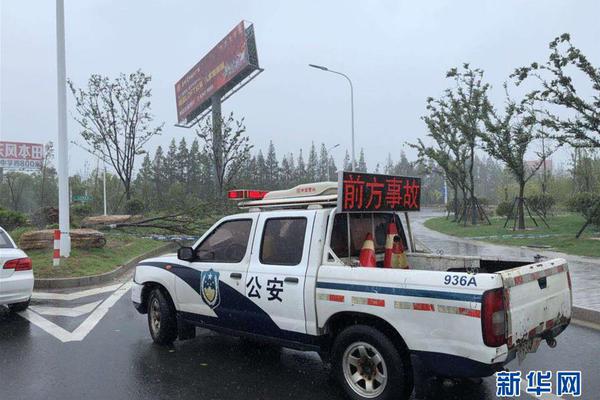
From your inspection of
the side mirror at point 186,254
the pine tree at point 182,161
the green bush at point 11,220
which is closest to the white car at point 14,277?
the side mirror at point 186,254

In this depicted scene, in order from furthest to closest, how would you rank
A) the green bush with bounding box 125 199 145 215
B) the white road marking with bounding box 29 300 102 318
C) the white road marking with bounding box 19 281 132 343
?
the green bush with bounding box 125 199 145 215
the white road marking with bounding box 29 300 102 318
the white road marking with bounding box 19 281 132 343

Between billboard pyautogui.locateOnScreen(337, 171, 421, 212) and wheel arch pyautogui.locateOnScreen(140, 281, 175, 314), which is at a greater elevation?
billboard pyautogui.locateOnScreen(337, 171, 421, 212)

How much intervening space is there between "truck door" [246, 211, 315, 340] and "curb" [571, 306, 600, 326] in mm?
4986

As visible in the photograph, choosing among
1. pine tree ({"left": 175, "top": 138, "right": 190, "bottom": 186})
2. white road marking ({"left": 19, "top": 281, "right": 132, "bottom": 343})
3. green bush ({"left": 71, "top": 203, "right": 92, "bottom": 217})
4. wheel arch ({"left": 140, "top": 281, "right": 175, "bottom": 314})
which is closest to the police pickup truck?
wheel arch ({"left": 140, "top": 281, "right": 175, "bottom": 314})

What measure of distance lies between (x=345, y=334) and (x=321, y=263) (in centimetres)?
67

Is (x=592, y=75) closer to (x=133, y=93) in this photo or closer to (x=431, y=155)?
(x=431, y=155)

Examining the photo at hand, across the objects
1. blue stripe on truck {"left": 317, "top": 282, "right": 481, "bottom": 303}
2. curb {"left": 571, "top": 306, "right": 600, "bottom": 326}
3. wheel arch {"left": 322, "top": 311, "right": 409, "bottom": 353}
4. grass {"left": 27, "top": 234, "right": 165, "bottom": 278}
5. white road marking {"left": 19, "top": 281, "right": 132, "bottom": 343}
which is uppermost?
blue stripe on truck {"left": 317, "top": 282, "right": 481, "bottom": 303}

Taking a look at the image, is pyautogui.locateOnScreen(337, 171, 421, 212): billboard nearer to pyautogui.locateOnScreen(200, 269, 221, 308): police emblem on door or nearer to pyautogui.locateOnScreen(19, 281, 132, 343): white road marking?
pyautogui.locateOnScreen(200, 269, 221, 308): police emblem on door

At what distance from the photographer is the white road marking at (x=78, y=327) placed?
258 inches

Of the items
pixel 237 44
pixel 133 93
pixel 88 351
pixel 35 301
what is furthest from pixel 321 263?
pixel 237 44

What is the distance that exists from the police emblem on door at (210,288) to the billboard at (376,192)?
1721 millimetres

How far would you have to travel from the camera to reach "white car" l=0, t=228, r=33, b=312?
734cm

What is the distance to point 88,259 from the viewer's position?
1238cm

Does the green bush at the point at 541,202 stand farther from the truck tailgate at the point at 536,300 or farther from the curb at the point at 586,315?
the truck tailgate at the point at 536,300
